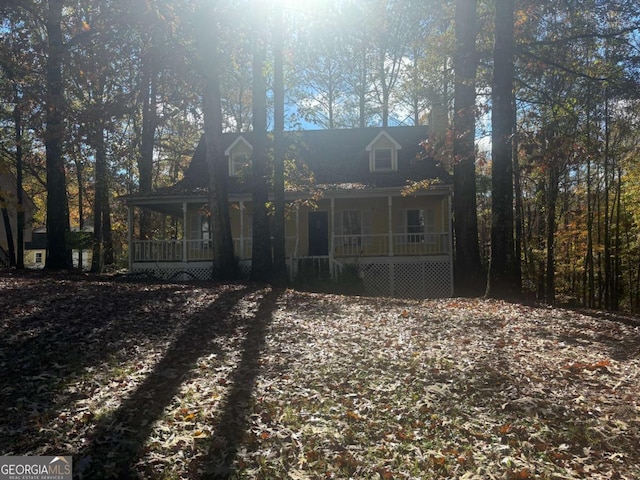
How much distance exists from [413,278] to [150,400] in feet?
43.9

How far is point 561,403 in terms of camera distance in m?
4.59

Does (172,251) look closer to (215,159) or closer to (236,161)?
(236,161)

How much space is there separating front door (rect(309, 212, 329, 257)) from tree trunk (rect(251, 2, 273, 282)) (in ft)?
18.3

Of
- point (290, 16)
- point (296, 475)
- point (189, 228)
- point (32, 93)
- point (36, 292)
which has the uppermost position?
point (290, 16)

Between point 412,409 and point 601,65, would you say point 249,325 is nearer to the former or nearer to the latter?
point 412,409

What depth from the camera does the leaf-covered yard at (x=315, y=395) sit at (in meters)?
3.59

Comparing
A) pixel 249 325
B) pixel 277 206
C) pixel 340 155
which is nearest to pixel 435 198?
pixel 340 155

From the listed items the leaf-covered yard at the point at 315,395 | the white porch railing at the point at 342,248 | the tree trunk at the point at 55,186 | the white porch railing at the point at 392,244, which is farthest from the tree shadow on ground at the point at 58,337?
the white porch railing at the point at 392,244

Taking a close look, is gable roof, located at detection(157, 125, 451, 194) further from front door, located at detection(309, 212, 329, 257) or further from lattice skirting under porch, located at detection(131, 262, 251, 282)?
lattice skirting under porch, located at detection(131, 262, 251, 282)

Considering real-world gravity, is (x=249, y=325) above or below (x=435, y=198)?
below

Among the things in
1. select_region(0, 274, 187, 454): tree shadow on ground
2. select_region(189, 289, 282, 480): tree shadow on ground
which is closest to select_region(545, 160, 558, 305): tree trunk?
select_region(0, 274, 187, 454): tree shadow on ground

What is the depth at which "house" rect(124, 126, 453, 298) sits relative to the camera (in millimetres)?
16828

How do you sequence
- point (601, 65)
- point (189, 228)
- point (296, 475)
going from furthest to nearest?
point (189, 228) → point (601, 65) → point (296, 475)

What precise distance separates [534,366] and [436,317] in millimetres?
2772
